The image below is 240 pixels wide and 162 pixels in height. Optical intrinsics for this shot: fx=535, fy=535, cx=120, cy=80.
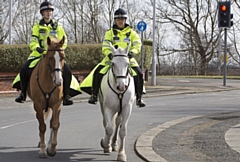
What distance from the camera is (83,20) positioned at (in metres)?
52.3

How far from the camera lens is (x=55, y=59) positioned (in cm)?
926

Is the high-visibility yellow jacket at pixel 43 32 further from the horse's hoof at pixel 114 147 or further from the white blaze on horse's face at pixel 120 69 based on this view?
the horse's hoof at pixel 114 147

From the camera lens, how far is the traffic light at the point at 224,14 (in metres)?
30.6

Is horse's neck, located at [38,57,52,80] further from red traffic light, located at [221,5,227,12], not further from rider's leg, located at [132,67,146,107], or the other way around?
red traffic light, located at [221,5,227,12]

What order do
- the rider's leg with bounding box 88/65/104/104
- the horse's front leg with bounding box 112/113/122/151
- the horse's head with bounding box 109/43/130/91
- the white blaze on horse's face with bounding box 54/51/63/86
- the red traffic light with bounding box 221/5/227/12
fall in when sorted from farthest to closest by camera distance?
the red traffic light with bounding box 221/5/227/12, the horse's front leg with bounding box 112/113/122/151, the rider's leg with bounding box 88/65/104/104, the white blaze on horse's face with bounding box 54/51/63/86, the horse's head with bounding box 109/43/130/91

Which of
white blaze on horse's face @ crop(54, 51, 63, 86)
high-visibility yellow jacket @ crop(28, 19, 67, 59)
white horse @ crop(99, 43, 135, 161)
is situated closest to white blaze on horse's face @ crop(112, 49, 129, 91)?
white horse @ crop(99, 43, 135, 161)

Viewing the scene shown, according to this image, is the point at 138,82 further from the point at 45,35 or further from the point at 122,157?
the point at 45,35

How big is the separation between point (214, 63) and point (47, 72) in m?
56.5

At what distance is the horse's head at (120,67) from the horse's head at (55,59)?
928 mm

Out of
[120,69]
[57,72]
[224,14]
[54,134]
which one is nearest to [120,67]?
[120,69]

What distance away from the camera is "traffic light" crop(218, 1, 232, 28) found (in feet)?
101

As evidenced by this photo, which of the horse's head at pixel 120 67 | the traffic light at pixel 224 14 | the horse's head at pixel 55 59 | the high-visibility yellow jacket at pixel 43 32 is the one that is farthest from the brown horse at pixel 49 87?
→ the traffic light at pixel 224 14

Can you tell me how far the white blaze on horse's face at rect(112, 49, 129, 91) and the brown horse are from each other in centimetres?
96

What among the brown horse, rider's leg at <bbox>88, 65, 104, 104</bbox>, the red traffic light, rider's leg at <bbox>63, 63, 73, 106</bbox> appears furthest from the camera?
the red traffic light
